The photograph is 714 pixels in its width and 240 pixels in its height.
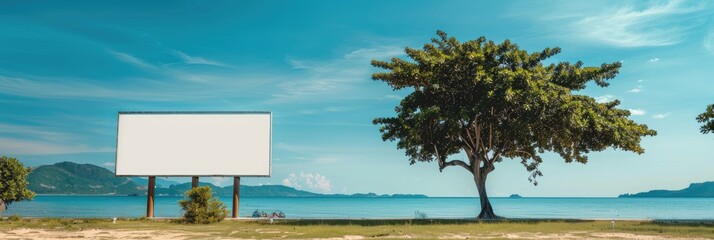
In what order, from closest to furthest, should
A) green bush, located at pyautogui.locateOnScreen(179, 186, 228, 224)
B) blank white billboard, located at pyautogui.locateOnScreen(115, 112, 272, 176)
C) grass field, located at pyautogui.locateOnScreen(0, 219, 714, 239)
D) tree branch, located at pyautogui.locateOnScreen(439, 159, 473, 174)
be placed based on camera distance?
grass field, located at pyautogui.locateOnScreen(0, 219, 714, 239)
green bush, located at pyautogui.locateOnScreen(179, 186, 228, 224)
blank white billboard, located at pyautogui.locateOnScreen(115, 112, 272, 176)
tree branch, located at pyautogui.locateOnScreen(439, 159, 473, 174)

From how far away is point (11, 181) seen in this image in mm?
37594

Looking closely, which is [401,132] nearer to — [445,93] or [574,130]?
[445,93]

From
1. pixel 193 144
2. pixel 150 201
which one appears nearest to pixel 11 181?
pixel 150 201

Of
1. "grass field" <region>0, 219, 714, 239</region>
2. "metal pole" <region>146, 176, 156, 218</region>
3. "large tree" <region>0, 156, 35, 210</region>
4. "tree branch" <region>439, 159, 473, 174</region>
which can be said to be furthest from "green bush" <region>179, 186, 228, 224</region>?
"tree branch" <region>439, 159, 473, 174</region>

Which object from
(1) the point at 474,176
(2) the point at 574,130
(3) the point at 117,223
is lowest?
(3) the point at 117,223

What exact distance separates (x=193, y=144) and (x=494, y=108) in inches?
810

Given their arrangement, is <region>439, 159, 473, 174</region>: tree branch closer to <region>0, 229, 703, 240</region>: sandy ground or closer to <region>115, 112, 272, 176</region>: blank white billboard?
<region>115, 112, 272, 176</region>: blank white billboard

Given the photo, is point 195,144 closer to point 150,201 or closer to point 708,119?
point 150,201

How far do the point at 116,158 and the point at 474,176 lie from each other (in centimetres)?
2511

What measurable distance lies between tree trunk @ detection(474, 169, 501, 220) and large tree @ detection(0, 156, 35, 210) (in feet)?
103

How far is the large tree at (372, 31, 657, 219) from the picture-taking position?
35094mm

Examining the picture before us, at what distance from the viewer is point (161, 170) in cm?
3831

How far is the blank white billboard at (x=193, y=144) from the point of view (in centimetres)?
3812

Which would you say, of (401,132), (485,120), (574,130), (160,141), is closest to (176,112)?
(160,141)
